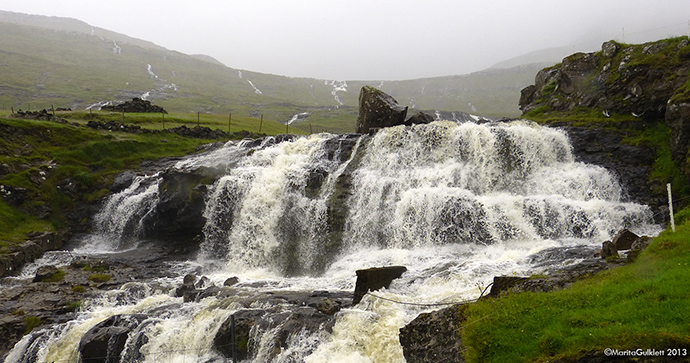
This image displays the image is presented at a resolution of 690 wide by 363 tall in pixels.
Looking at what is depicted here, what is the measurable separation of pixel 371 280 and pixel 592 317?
8.68m

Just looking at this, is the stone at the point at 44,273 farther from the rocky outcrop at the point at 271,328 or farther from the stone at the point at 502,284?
the stone at the point at 502,284

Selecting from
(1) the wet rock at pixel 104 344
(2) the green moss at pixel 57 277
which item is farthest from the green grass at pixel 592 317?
(2) the green moss at pixel 57 277

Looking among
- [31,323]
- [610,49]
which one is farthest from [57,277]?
[610,49]

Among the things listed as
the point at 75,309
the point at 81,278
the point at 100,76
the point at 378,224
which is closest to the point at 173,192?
the point at 81,278

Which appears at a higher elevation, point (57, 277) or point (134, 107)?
point (134, 107)

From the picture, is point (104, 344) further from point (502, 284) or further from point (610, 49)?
point (610, 49)

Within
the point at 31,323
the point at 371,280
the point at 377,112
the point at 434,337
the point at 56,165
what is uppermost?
the point at 377,112

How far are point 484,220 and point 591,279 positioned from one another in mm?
11924

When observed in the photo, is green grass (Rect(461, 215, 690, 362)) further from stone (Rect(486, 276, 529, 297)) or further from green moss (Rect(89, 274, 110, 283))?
green moss (Rect(89, 274, 110, 283))

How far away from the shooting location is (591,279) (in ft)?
38.8

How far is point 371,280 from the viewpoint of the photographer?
53.9ft

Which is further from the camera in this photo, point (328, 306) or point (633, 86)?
point (633, 86)

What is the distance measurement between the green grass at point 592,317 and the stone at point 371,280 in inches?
218

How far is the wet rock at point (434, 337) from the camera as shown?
416 inches
